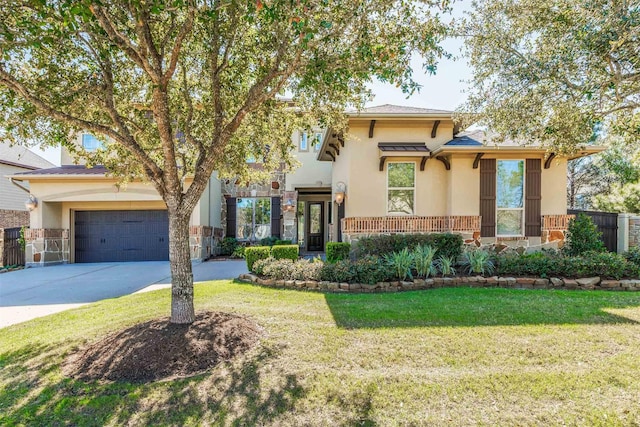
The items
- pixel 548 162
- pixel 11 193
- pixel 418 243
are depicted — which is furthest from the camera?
pixel 11 193

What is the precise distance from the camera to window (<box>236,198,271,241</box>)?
14.6 m

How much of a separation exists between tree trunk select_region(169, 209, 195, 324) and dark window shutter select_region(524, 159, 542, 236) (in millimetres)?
9657

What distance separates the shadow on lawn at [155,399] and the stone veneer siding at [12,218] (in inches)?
668

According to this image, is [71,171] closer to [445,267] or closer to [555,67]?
[445,267]

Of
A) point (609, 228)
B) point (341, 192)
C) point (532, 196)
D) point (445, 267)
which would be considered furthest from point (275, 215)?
point (609, 228)

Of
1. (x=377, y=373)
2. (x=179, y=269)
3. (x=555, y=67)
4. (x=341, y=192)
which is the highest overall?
(x=555, y=67)

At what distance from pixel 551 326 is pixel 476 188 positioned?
5.83 metres

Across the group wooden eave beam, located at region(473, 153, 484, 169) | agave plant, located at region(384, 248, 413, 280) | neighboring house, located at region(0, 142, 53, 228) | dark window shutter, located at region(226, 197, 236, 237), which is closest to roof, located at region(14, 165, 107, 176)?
neighboring house, located at region(0, 142, 53, 228)

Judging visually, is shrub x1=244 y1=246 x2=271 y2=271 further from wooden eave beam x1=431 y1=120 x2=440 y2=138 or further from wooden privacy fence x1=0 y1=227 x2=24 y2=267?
wooden privacy fence x1=0 y1=227 x2=24 y2=267

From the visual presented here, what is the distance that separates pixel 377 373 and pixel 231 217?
1211 centimetres

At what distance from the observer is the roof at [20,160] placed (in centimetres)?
1619

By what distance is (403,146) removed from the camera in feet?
32.0

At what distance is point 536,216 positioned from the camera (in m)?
9.73

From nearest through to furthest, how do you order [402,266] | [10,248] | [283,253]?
[402,266], [283,253], [10,248]
